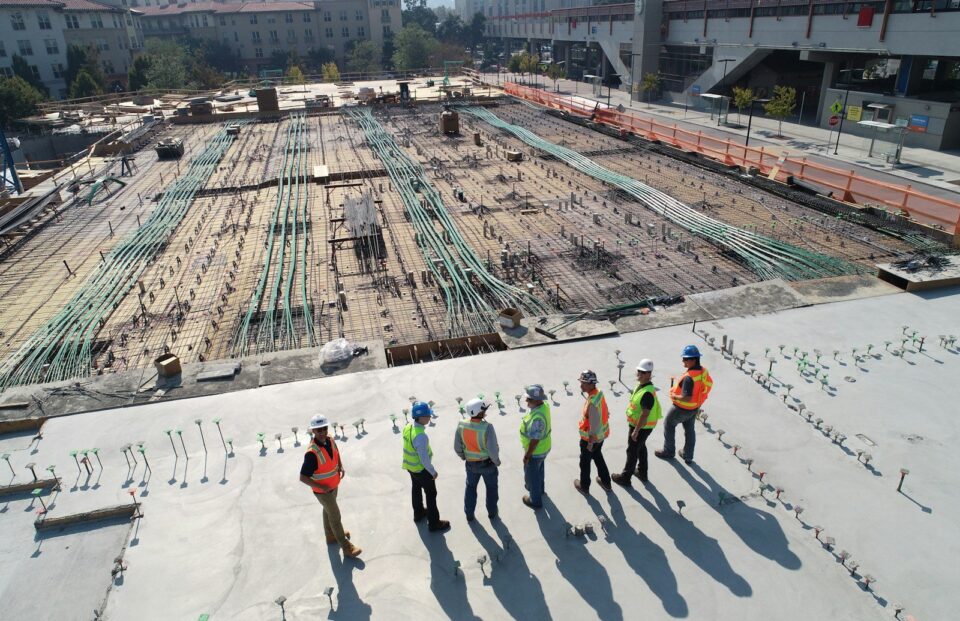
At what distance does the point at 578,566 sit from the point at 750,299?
6.42 metres

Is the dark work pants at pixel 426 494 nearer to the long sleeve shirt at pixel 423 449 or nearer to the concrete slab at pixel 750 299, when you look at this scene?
the long sleeve shirt at pixel 423 449

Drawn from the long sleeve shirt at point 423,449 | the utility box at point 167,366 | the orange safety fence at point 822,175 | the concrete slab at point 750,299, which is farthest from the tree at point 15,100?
the long sleeve shirt at point 423,449

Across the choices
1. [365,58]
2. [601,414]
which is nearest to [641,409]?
[601,414]

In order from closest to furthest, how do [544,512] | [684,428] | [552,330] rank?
[544,512] → [684,428] → [552,330]

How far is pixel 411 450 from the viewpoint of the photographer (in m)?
5.04

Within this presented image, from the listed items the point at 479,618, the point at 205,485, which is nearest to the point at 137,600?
the point at 205,485

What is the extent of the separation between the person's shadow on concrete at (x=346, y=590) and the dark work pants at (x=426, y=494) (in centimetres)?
69

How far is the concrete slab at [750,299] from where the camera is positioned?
9.46 m

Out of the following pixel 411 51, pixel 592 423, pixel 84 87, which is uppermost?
pixel 411 51

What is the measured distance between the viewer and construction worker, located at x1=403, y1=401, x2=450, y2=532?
496cm

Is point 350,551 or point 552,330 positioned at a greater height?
point 552,330

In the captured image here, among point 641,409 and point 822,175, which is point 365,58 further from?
point 641,409

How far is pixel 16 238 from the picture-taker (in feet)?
50.9

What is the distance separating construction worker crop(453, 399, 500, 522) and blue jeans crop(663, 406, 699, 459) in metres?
2.00
